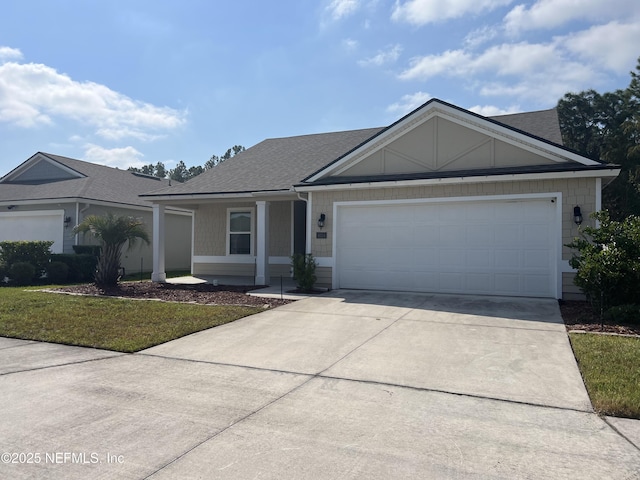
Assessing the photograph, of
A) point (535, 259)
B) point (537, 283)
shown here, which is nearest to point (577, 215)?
point (535, 259)

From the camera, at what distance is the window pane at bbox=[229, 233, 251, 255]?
17.2m

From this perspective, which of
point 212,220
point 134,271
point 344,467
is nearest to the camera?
point 344,467

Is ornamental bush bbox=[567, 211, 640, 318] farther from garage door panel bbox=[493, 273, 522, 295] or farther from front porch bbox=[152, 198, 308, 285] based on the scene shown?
front porch bbox=[152, 198, 308, 285]

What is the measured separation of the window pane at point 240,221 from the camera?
1727 cm

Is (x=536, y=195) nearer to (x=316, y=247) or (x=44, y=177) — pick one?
(x=316, y=247)

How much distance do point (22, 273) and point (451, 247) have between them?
1347 centimetres

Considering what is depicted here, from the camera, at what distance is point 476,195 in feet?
37.4

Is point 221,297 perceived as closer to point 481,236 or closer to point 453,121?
point 481,236

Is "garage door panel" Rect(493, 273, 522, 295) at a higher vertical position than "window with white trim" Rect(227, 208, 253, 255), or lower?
lower


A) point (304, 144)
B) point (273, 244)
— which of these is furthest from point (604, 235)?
point (304, 144)

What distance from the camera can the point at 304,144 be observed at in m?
18.7

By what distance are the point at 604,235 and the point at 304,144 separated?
12.4 metres

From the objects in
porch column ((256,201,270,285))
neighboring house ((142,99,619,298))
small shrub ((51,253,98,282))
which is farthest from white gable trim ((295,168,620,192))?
small shrub ((51,253,98,282))

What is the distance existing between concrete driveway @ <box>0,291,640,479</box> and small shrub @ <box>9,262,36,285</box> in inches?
344
